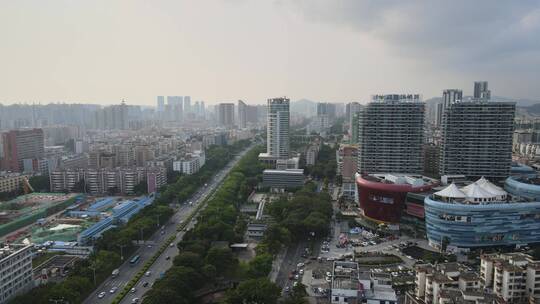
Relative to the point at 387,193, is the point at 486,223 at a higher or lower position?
lower

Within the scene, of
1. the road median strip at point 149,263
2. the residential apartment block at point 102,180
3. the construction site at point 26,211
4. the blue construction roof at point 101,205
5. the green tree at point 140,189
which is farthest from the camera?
the residential apartment block at point 102,180

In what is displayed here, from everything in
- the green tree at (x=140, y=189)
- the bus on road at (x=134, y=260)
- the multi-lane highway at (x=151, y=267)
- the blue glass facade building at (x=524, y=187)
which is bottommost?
the multi-lane highway at (x=151, y=267)

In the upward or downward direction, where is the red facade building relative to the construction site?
upward

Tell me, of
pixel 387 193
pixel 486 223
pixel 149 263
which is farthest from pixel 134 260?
pixel 486 223

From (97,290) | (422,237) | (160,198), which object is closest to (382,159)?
(422,237)

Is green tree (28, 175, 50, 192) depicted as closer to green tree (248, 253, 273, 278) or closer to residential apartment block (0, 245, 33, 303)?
residential apartment block (0, 245, 33, 303)

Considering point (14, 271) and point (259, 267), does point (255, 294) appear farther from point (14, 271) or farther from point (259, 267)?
point (14, 271)

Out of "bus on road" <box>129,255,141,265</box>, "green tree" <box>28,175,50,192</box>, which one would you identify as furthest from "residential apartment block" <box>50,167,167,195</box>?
"bus on road" <box>129,255,141,265</box>

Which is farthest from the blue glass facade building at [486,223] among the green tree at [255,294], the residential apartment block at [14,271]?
the residential apartment block at [14,271]

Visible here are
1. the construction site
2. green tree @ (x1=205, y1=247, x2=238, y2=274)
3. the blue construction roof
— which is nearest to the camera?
green tree @ (x1=205, y1=247, x2=238, y2=274)

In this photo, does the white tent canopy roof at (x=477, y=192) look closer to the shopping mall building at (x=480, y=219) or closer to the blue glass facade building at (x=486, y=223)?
the shopping mall building at (x=480, y=219)

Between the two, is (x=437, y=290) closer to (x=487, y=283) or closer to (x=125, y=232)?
(x=487, y=283)
